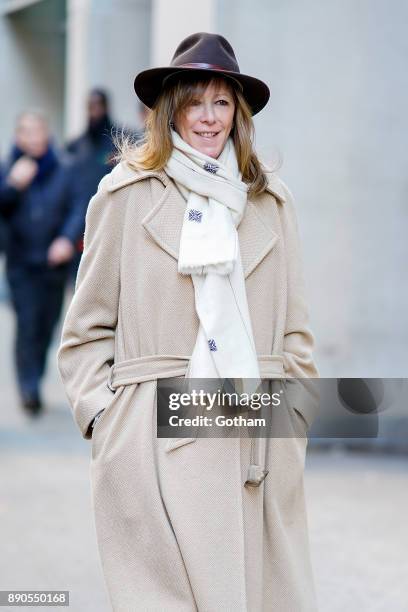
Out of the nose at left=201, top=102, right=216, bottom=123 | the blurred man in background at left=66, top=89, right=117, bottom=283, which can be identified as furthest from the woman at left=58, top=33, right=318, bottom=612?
the blurred man in background at left=66, top=89, right=117, bottom=283

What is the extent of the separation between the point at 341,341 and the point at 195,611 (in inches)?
210

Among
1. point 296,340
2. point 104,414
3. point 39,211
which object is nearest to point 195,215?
point 296,340

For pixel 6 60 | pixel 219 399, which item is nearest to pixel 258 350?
pixel 219 399

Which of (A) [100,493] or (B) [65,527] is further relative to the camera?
(B) [65,527]

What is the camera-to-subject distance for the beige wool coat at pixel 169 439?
12.1 feet

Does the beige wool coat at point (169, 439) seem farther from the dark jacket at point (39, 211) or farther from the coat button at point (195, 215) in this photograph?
the dark jacket at point (39, 211)

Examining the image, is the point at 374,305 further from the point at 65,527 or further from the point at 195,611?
the point at 195,611

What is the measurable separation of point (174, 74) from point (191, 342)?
0.81 metres

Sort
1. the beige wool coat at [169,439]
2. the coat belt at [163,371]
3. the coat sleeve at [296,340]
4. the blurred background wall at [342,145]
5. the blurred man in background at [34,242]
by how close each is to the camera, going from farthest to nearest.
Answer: the blurred man in background at [34,242]
the blurred background wall at [342,145]
the coat sleeve at [296,340]
the coat belt at [163,371]
the beige wool coat at [169,439]

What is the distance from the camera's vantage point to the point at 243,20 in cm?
870

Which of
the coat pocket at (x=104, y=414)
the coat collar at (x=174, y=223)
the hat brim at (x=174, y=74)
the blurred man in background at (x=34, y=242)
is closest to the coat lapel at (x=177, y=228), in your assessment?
the coat collar at (x=174, y=223)

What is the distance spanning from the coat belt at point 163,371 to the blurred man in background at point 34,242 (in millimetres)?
5811

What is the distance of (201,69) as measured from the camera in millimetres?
3826

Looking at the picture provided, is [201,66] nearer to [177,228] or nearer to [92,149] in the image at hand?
[177,228]
